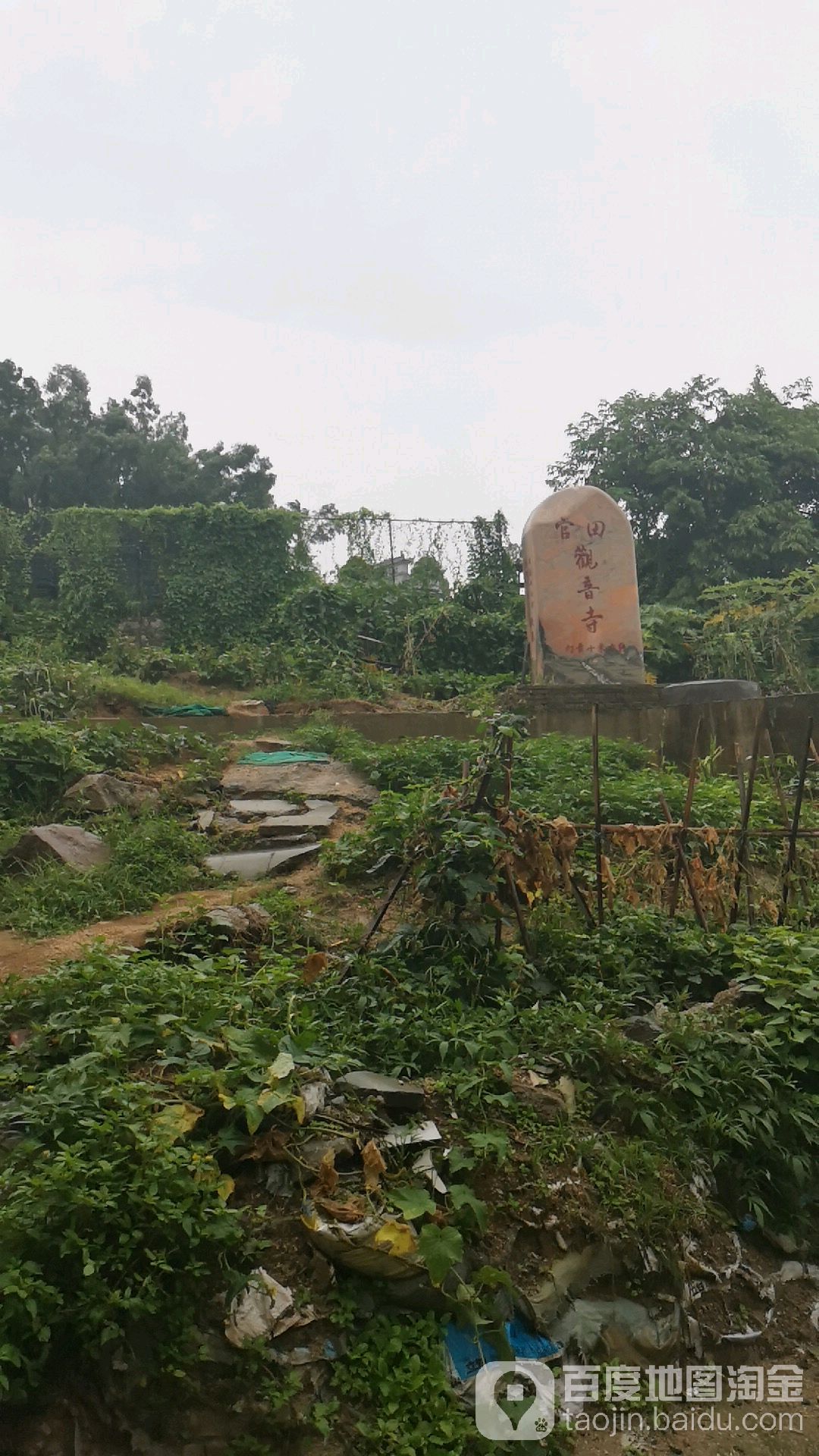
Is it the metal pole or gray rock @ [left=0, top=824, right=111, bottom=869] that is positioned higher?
the metal pole

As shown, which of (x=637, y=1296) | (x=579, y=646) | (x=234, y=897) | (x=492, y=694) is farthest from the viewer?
(x=492, y=694)

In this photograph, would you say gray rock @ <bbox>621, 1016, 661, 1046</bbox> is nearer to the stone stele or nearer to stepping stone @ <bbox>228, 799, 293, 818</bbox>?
stepping stone @ <bbox>228, 799, 293, 818</bbox>

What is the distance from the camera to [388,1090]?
3.07 meters

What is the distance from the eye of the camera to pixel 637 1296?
2.86 metres

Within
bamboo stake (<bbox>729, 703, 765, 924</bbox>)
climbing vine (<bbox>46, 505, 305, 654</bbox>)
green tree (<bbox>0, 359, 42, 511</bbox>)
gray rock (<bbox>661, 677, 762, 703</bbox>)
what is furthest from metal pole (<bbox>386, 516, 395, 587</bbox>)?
bamboo stake (<bbox>729, 703, 765, 924</bbox>)

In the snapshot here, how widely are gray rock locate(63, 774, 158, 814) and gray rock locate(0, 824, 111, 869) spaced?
2.10 ft

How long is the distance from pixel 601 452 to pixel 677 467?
1.97 metres

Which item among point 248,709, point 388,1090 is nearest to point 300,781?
point 248,709

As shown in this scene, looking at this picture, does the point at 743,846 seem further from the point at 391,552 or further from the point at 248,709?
the point at 391,552

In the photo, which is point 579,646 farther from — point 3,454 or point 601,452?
point 3,454

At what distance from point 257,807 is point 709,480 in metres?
14.8

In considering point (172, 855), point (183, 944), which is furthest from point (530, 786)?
point (183, 944)

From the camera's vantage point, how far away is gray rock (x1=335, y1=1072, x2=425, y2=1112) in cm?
305

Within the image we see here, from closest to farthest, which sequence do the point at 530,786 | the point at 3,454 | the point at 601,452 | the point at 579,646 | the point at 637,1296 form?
the point at 637,1296
the point at 530,786
the point at 579,646
the point at 601,452
the point at 3,454
